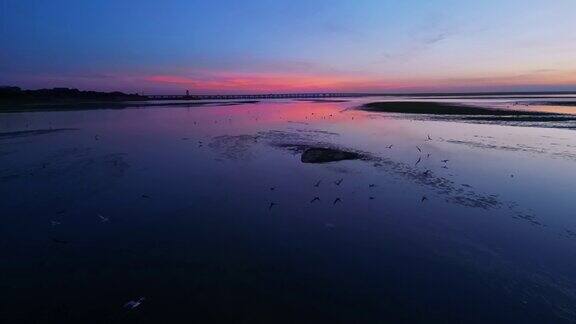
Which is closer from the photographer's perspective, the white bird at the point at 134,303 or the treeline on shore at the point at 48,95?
the white bird at the point at 134,303

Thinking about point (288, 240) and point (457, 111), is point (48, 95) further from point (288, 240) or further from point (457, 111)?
point (288, 240)

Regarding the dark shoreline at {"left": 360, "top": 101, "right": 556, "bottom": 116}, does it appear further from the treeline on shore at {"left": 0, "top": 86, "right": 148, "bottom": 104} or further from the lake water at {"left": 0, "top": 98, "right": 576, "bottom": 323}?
the treeline on shore at {"left": 0, "top": 86, "right": 148, "bottom": 104}

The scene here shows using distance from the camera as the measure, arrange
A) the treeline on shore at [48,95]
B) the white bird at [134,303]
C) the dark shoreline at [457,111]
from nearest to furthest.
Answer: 1. the white bird at [134,303]
2. the dark shoreline at [457,111]
3. the treeline on shore at [48,95]

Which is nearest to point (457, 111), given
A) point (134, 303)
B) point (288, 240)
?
point (288, 240)

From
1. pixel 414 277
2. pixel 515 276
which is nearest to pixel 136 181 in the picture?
pixel 414 277

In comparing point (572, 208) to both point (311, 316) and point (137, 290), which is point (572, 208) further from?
point (137, 290)

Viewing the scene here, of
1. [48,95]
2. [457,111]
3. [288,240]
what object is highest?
[48,95]

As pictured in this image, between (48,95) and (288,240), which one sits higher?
(48,95)

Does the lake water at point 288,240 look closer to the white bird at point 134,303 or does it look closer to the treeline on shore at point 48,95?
the white bird at point 134,303

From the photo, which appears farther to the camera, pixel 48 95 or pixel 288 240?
pixel 48 95

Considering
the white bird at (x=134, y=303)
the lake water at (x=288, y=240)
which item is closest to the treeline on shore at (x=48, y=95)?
the lake water at (x=288, y=240)
